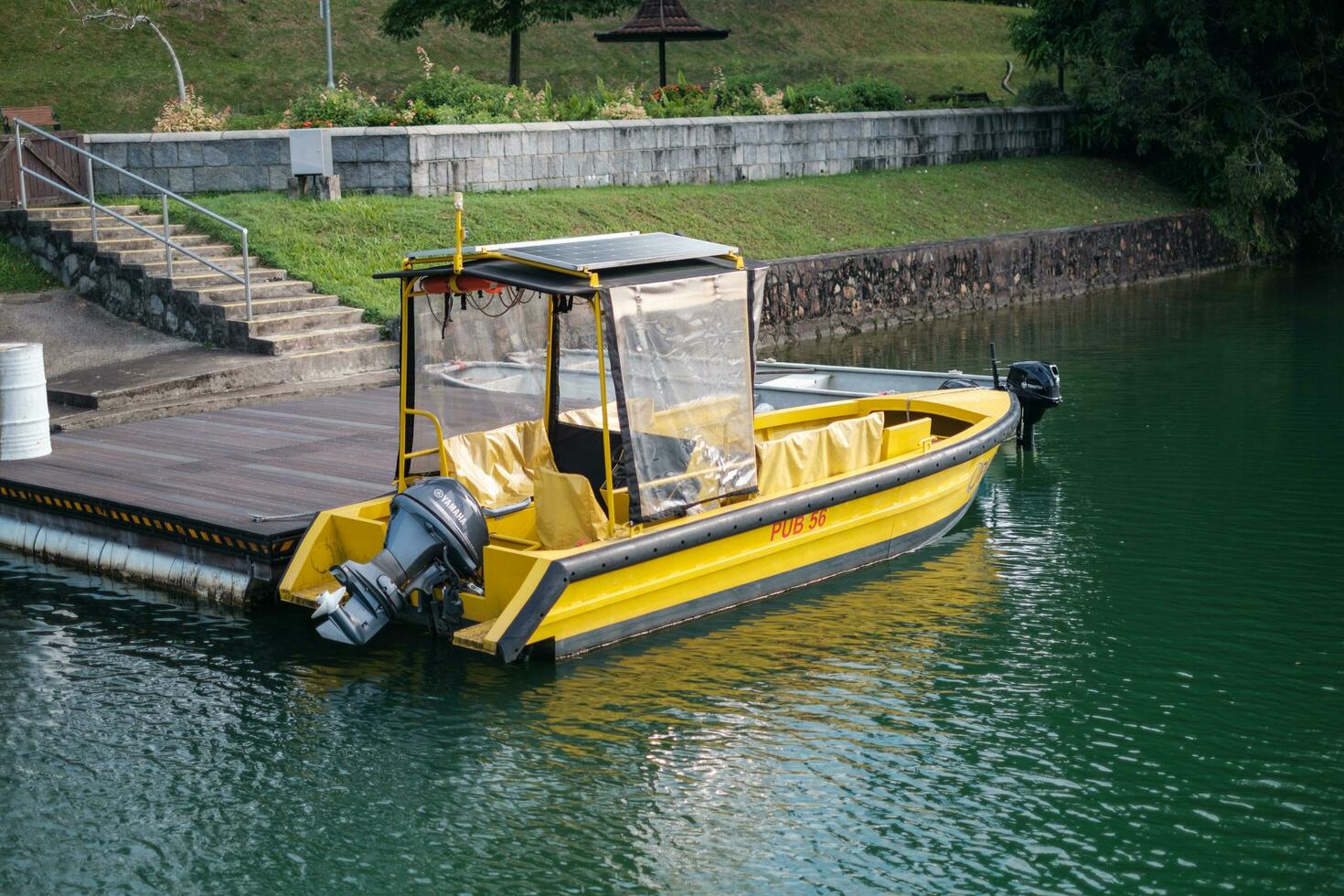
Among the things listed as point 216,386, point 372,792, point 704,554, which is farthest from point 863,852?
A: point 216,386

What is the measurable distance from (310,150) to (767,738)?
1247cm

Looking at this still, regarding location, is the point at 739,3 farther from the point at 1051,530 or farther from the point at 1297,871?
the point at 1297,871

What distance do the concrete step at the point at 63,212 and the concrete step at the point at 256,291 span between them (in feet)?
7.21

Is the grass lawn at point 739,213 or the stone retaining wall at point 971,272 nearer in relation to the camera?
the grass lawn at point 739,213

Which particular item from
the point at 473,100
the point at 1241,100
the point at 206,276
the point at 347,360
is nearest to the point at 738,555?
the point at 347,360

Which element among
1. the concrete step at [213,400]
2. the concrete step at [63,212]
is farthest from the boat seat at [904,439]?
the concrete step at [63,212]

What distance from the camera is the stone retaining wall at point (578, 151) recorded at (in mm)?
18422

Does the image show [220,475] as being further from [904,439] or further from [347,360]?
[904,439]

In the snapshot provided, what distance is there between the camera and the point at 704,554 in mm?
9008

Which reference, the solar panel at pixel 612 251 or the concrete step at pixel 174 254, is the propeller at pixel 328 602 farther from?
the concrete step at pixel 174 254

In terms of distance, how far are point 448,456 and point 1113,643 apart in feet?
13.3

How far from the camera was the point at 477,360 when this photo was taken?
958 cm

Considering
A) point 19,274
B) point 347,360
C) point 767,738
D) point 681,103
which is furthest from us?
point 681,103

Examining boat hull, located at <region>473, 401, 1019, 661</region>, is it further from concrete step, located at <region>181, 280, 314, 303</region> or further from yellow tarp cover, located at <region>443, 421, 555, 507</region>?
concrete step, located at <region>181, 280, 314, 303</region>
